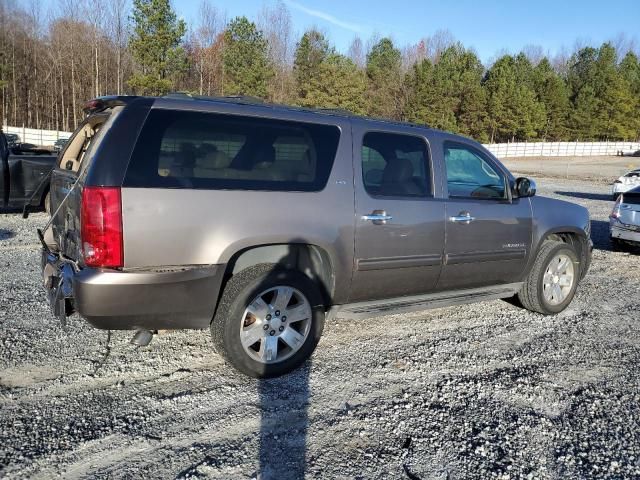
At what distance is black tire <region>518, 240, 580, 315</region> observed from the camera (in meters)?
5.48

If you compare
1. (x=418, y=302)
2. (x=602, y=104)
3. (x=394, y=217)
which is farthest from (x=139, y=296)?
(x=602, y=104)

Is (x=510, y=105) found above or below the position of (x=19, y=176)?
above

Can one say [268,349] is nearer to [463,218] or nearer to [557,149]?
[463,218]

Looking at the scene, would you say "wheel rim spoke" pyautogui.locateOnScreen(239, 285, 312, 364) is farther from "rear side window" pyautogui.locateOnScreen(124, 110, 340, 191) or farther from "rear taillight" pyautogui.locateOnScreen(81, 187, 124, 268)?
"rear taillight" pyautogui.locateOnScreen(81, 187, 124, 268)

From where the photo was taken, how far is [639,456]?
3018 millimetres

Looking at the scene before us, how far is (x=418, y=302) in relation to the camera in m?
4.64

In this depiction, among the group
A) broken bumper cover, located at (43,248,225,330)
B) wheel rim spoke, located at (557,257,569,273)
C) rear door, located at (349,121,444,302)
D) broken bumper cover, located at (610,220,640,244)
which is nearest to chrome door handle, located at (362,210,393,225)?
rear door, located at (349,121,444,302)

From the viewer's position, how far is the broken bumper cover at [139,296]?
3.25m

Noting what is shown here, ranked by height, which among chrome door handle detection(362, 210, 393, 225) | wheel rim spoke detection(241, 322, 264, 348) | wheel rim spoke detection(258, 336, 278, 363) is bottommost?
wheel rim spoke detection(258, 336, 278, 363)

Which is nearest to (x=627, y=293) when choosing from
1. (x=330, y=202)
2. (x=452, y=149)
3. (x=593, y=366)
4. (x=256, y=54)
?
(x=593, y=366)

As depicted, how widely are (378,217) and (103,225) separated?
6.45 feet

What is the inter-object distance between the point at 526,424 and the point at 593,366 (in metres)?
1.34

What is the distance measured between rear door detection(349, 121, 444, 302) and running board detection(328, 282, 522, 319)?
0.06m

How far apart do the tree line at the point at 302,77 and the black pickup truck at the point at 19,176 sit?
28.4m
